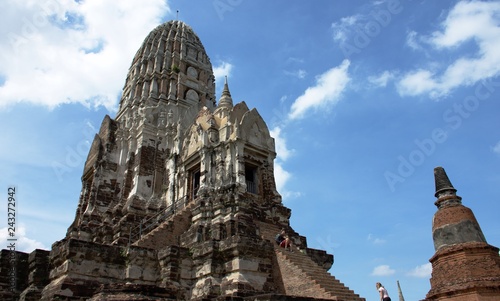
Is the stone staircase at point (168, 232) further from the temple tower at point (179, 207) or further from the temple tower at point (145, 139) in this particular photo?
the temple tower at point (145, 139)

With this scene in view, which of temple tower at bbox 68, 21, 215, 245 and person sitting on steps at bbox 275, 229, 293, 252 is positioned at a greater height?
temple tower at bbox 68, 21, 215, 245

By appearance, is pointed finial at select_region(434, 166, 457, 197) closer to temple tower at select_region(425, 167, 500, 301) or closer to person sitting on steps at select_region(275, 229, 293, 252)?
temple tower at select_region(425, 167, 500, 301)

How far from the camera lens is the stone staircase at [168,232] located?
16344 mm

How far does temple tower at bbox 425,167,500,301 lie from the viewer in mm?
7152

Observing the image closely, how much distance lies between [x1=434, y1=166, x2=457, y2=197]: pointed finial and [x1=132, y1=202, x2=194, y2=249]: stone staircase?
1128 centimetres

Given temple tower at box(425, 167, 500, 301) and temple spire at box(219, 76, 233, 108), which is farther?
temple spire at box(219, 76, 233, 108)

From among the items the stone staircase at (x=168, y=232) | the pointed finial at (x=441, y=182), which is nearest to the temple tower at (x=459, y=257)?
the pointed finial at (x=441, y=182)

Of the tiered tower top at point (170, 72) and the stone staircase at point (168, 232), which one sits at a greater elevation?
the tiered tower top at point (170, 72)

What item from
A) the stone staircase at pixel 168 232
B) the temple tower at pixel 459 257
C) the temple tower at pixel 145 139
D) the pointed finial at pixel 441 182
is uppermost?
the temple tower at pixel 145 139

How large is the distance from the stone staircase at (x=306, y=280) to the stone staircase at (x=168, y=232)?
4630mm

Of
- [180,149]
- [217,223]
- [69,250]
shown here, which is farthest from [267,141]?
[69,250]

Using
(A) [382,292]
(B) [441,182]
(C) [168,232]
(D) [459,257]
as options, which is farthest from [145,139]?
(D) [459,257]

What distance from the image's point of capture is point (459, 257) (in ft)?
25.1

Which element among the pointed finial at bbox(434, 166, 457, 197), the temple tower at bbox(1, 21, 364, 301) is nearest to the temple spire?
the temple tower at bbox(1, 21, 364, 301)
